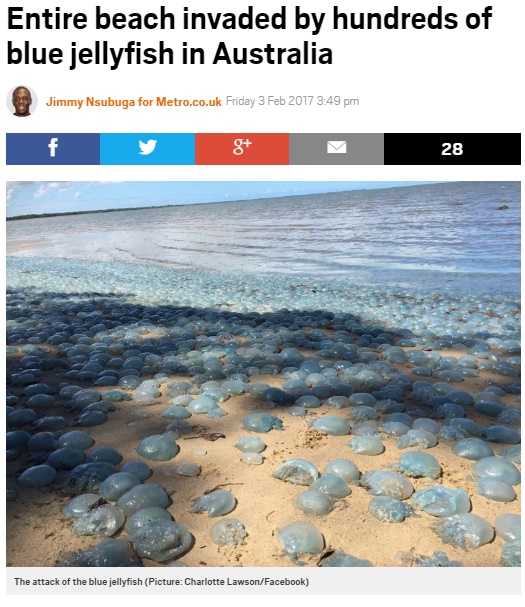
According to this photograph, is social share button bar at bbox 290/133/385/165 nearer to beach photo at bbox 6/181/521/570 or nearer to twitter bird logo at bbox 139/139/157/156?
twitter bird logo at bbox 139/139/157/156

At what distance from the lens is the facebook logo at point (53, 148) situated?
2.33 meters

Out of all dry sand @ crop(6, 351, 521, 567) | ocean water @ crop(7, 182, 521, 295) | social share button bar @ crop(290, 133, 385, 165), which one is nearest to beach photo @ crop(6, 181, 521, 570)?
dry sand @ crop(6, 351, 521, 567)

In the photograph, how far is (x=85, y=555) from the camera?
1.44 meters

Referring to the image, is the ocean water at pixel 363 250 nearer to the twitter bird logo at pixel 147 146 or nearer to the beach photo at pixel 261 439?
the beach photo at pixel 261 439

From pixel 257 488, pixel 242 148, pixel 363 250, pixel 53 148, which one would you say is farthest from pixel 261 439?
pixel 363 250

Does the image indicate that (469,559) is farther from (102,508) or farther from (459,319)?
(459,319)

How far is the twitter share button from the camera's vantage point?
2432mm

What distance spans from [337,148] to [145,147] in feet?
3.40
